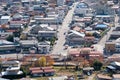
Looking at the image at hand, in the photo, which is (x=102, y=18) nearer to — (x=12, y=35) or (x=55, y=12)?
(x=55, y=12)

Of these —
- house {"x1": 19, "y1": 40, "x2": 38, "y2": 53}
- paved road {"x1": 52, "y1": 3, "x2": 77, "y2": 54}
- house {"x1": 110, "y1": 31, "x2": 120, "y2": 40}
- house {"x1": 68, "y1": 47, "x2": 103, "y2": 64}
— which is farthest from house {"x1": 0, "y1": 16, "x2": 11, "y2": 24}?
house {"x1": 68, "y1": 47, "x2": 103, "y2": 64}

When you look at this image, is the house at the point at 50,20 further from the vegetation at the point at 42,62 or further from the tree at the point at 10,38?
the vegetation at the point at 42,62

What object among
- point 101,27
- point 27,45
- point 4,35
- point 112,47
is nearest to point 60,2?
point 101,27

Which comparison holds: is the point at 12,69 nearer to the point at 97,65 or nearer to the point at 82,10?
the point at 97,65

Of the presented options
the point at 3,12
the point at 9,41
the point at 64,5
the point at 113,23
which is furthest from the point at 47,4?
the point at 9,41

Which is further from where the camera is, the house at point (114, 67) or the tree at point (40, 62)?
the tree at point (40, 62)

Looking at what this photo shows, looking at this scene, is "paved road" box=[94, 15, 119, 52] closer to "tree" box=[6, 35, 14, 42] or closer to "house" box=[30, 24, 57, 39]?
"house" box=[30, 24, 57, 39]

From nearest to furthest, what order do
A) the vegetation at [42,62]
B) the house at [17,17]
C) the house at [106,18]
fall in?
the vegetation at [42,62] → the house at [106,18] → the house at [17,17]

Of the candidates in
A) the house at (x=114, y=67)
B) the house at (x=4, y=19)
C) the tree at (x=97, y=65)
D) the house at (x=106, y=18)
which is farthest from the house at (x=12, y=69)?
the house at (x=106, y=18)
